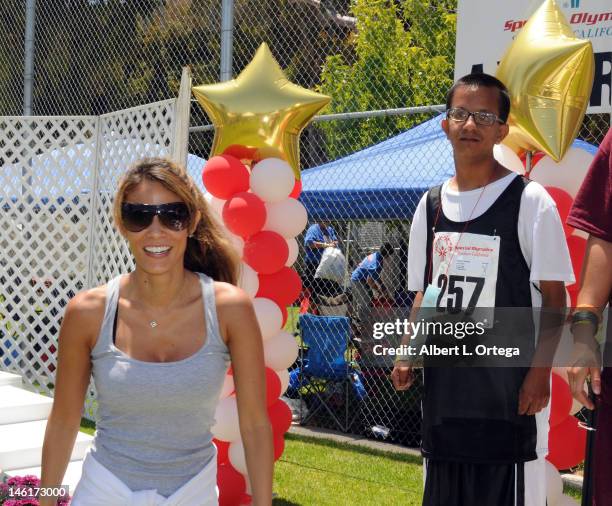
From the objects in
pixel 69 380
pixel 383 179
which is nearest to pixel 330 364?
pixel 383 179

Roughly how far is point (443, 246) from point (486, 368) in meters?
0.42

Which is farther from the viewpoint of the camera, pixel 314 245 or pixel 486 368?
pixel 314 245

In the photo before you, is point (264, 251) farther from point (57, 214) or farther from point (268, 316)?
point (57, 214)

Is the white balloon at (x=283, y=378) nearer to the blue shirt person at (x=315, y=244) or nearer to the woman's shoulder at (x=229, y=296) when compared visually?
the woman's shoulder at (x=229, y=296)

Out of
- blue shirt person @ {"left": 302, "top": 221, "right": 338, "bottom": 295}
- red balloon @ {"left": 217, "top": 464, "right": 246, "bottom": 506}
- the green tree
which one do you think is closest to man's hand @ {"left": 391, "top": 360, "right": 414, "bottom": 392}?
red balloon @ {"left": 217, "top": 464, "right": 246, "bottom": 506}

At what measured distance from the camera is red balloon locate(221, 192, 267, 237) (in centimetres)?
451

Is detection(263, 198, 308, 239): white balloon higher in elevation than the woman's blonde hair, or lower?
higher

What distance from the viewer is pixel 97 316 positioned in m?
2.23

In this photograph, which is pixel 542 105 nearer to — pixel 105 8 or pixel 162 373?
pixel 162 373

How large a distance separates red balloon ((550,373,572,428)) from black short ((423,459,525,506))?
0.99 metres

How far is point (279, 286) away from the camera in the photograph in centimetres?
482

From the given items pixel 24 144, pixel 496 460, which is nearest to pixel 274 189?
pixel 496 460

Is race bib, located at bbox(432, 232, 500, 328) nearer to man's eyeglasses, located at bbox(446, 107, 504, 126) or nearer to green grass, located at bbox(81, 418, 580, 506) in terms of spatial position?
man's eyeglasses, located at bbox(446, 107, 504, 126)

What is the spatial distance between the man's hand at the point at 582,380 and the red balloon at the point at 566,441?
1.42m
